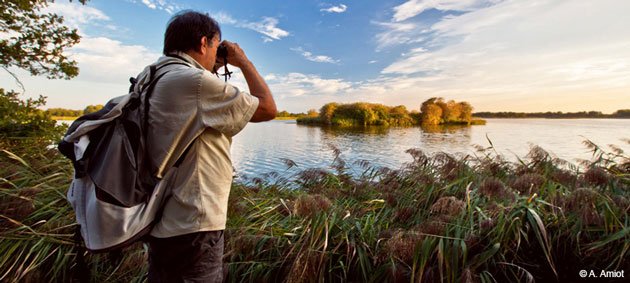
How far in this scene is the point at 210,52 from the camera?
4.86ft

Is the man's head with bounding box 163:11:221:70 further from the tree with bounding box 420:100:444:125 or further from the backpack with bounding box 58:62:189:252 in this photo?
the tree with bounding box 420:100:444:125

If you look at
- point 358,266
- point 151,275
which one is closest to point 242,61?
point 151,275

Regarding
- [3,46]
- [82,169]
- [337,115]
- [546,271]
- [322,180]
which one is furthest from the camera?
[337,115]

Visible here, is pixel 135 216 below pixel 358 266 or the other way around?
the other way around

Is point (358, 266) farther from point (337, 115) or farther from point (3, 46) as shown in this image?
point (337, 115)

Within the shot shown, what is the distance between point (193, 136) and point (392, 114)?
145 feet

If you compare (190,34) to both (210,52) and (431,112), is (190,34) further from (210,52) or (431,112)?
(431,112)

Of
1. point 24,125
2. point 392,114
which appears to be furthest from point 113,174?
point 392,114

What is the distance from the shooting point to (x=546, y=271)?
7.32 ft

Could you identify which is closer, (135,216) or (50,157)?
(135,216)

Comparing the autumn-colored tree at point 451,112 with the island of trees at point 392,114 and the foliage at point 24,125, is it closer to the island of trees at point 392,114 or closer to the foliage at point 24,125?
the island of trees at point 392,114

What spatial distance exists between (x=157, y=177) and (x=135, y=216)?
183mm

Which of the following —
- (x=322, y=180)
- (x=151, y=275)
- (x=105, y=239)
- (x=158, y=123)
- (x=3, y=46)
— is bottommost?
(x=322, y=180)

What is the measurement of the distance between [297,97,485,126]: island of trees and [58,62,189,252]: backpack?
3816 centimetres
